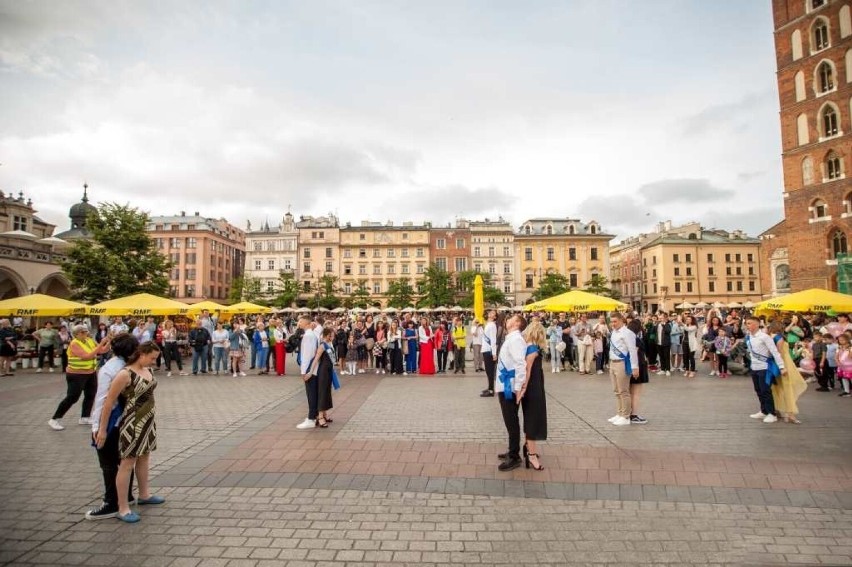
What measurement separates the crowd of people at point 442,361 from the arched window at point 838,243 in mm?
22412

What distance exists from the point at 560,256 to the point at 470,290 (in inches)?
673

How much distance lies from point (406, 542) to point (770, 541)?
10.6 feet

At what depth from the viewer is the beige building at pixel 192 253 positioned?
7806 centimetres

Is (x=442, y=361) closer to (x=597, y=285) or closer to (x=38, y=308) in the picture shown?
(x=38, y=308)

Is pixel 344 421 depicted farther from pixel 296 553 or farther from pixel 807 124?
pixel 807 124

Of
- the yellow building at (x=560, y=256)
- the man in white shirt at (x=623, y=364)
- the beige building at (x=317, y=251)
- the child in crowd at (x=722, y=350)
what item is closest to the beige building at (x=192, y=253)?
the beige building at (x=317, y=251)

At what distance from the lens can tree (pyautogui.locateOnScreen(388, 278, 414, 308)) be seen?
228 feet


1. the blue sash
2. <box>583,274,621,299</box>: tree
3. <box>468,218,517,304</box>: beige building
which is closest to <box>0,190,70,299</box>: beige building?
the blue sash

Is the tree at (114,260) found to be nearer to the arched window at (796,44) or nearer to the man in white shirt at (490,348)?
the man in white shirt at (490,348)

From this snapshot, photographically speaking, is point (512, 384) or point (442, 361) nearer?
point (512, 384)

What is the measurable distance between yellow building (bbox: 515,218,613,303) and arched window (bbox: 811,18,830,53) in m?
40.6

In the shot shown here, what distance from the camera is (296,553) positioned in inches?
158

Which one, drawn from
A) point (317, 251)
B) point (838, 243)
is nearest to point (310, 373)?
point (838, 243)

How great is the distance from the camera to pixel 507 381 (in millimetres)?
6094
